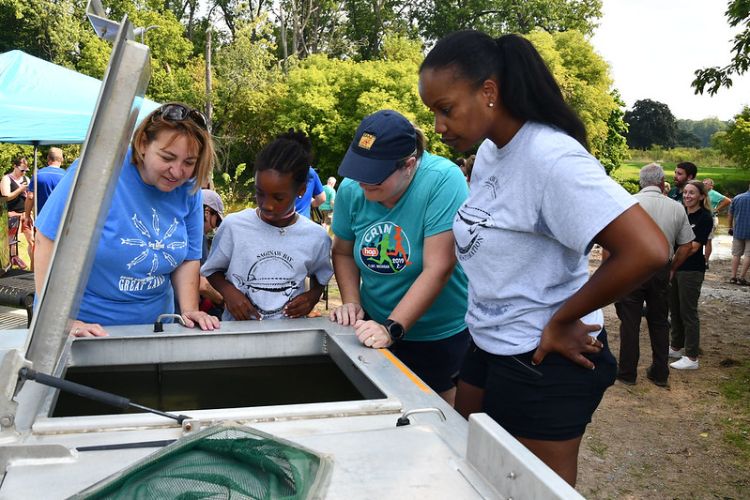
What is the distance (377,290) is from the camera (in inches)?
86.5

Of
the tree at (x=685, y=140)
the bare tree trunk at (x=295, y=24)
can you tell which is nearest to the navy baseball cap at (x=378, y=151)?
the bare tree trunk at (x=295, y=24)

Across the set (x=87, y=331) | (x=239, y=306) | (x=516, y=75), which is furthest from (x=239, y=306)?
(x=516, y=75)

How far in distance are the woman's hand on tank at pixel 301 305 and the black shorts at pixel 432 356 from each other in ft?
1.12

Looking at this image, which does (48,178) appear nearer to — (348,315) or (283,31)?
(348,315)

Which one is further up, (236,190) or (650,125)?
(650,125)

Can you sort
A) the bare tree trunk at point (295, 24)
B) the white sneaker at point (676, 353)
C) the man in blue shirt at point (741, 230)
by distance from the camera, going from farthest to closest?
the bare tree trunk at point (295, 24)
the man in blue shirt at point (741, 230)
the white sneaker at point (676, 353)

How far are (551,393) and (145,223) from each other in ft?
4.32

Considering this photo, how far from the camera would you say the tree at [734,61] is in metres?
5.55

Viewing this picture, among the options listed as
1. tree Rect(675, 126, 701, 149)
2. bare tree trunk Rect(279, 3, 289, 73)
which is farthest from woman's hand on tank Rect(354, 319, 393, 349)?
tree Rect(675, 126, 701, 149)

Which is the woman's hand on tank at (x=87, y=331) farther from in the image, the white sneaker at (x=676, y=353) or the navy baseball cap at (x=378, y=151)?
the white sneaker at (x=676, y=353)

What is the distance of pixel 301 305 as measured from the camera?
2289 millimetres

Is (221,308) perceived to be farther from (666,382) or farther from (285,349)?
(666,382)

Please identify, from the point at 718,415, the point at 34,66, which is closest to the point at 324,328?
the point at 718,415

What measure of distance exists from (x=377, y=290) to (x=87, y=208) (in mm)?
1113
